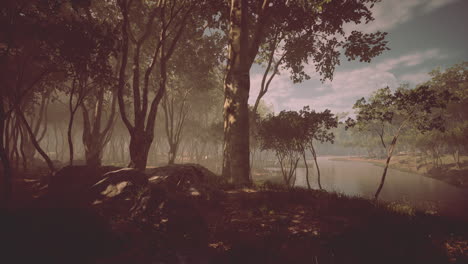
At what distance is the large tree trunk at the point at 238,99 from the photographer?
10727mm

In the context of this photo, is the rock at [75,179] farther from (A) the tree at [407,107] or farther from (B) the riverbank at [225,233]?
(A) the tree at [407,107]

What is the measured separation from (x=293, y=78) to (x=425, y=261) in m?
18.7

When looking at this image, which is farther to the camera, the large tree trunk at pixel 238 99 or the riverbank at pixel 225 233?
the large tree trunk at pixel 238 99

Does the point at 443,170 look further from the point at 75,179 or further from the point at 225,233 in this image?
the point at 75,179

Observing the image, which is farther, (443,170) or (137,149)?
(443,170)

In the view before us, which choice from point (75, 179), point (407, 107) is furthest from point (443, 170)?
point (75, 179)

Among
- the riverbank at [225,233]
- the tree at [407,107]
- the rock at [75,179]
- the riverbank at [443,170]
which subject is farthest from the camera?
the riverbank at [443,170]

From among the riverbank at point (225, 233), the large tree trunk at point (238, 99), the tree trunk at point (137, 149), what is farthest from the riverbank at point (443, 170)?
the tree trunk at point (137, 149)

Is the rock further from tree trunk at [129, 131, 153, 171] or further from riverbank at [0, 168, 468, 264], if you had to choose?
riverbank at [0, 168, 468, 264]

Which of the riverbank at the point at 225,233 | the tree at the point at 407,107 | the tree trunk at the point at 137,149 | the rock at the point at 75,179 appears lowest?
the riverbank at the point at 225,233

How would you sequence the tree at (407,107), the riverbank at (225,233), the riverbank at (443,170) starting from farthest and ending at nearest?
the riverbank at (443,170) < the tree at (407,107) < the riverbank at (225,233)

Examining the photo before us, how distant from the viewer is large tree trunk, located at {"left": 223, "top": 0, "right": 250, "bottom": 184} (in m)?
10.7

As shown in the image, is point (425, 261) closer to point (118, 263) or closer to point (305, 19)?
point (118, 263)

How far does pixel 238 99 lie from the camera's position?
36.0ft
